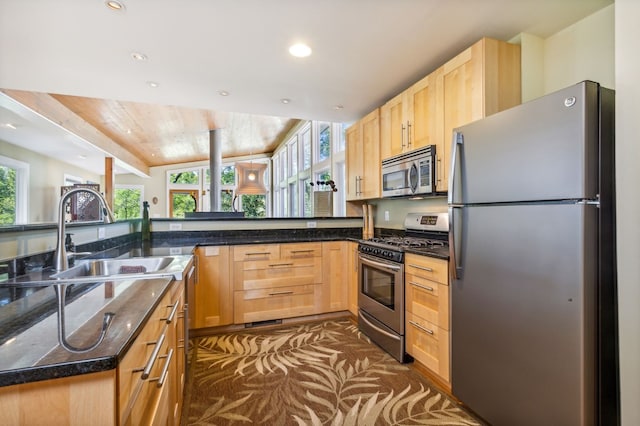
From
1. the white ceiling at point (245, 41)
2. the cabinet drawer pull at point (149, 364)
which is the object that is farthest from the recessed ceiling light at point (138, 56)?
the cabinet drawer pull at point (149, 364)

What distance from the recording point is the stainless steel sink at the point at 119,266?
5.69ft

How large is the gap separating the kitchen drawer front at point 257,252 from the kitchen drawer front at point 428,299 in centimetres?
142

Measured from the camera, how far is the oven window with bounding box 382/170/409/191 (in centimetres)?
274

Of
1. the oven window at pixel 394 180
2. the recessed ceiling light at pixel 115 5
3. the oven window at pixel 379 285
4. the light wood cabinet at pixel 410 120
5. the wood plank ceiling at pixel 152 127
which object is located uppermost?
the wood plank ceiling at pixel 152 127

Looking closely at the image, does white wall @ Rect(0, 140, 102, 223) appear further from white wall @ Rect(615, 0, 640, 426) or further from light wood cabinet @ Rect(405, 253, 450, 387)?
white wall @ Rect(615, 0, 640, 426)

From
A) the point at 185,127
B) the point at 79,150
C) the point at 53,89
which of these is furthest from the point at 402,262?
the point at 185,127

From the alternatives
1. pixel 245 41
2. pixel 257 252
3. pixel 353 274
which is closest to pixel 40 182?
pixel 257 252

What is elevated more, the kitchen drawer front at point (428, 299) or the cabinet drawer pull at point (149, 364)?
the cabinet drawer pull at point (149, 364)

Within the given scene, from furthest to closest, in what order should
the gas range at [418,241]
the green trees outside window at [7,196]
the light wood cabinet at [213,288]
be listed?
the light wood cabinet at [213,288]
the gas range at [418,241]
the green trees outside window at [7,196]

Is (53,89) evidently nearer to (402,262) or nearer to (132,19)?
(132,19)

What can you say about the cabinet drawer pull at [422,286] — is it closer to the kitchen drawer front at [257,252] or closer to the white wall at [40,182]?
the kitchen drawer front at [257,252]

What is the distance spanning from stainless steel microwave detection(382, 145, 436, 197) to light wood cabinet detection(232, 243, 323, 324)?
3.46 feet

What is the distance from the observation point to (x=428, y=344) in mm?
2162

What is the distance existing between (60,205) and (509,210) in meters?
2.28
